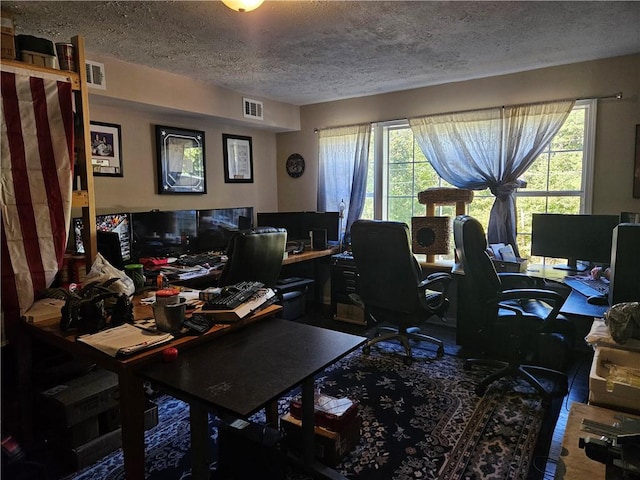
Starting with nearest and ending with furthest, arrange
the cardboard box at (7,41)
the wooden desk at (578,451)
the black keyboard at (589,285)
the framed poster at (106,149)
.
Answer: the wooden desk at (578,451) → the cardboard box at (7,41) → the black keyboard at (589,285) → the framed poster at (106,149)

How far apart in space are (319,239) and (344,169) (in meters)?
0.83

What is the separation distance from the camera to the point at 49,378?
7.11 feet

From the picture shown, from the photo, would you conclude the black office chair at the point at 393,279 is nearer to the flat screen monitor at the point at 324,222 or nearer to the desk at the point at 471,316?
the desk at the point at 471,316

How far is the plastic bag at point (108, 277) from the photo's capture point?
1970 mm

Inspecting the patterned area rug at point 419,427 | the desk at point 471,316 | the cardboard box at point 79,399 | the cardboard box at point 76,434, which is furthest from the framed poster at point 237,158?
the cardboard box at point 76,434

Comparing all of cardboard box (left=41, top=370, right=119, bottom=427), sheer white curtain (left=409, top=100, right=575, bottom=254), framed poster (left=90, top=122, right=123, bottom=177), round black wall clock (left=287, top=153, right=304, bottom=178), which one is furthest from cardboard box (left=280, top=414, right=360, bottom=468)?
round black wall clock (left=287, top=153, right=304, bottom=178)

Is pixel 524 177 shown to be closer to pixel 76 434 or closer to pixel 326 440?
pixel 326 440

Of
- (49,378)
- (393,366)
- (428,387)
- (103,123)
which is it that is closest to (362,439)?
(428,387)

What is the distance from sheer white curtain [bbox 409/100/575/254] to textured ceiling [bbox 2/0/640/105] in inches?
14.4

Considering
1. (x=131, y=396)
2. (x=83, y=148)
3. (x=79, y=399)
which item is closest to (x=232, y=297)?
(x=131, y=396)

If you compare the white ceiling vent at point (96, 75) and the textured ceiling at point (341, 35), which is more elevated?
the textured ceiling at point (341, 35)

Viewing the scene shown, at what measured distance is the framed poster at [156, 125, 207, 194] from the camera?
3.67 m

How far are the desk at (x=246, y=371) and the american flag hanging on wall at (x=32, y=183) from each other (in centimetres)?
100

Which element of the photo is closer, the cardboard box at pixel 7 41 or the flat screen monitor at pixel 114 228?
the cardboard box at pixel 7 41
